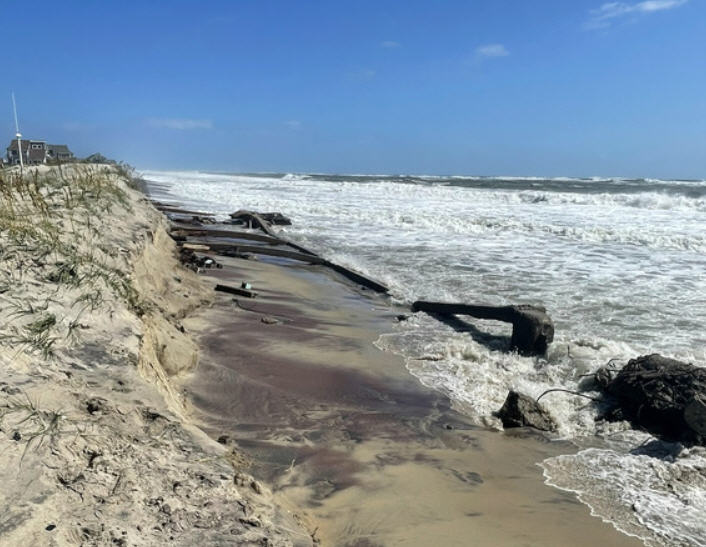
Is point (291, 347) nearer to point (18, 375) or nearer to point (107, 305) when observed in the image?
point (107, 305)

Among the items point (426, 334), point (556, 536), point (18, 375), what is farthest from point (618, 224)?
point (18, 375)

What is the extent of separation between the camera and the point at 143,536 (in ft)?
6.07

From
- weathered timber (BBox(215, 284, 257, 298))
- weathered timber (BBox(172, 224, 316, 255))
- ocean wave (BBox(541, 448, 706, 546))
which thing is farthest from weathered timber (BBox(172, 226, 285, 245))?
ocean wave (BBox(541, 448, 706, 546))

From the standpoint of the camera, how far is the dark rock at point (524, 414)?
425 centimetres

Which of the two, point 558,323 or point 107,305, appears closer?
point 107,305

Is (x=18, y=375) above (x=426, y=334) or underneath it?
above

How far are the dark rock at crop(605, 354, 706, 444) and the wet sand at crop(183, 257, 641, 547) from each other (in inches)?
33.2

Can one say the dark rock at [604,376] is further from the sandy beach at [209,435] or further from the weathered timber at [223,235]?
the weathered timber at [223,235]

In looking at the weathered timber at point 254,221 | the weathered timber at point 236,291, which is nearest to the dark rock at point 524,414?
the weathered timber at point 236,291

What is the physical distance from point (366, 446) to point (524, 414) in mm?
1342

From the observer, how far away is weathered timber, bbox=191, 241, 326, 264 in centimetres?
1160

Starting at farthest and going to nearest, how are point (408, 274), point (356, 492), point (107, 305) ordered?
point (408, 274), point (107, 305), point (356, 492)

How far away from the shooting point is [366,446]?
3.78 metres

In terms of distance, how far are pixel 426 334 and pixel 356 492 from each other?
3762mm
